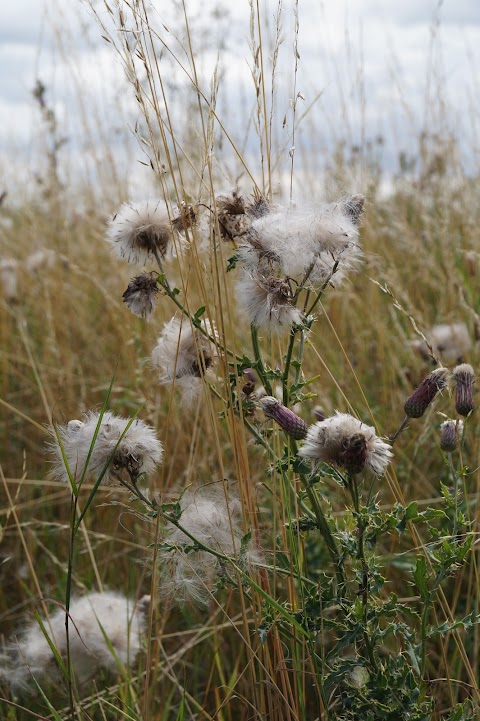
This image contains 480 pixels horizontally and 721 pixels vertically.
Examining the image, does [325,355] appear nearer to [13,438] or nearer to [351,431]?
[13,438]

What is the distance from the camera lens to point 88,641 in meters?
1.65

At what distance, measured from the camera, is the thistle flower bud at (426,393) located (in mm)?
1240

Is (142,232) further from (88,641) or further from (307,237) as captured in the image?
(88,641)

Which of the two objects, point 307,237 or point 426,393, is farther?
point 426,393

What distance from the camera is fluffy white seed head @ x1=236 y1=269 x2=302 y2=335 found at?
44.6 inches

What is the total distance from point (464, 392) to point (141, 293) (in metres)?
0.56

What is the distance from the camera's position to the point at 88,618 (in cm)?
166

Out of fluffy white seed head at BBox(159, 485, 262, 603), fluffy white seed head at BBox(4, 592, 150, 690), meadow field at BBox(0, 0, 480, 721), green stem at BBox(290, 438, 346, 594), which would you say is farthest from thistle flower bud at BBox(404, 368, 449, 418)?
fluffy white seed head at BBox(4, 592, 150, 690)

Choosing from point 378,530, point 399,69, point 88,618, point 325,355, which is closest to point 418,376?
point 325,355

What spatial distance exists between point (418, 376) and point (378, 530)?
1.41 meters

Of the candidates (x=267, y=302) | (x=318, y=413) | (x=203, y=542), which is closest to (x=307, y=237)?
(x=267, y=302)

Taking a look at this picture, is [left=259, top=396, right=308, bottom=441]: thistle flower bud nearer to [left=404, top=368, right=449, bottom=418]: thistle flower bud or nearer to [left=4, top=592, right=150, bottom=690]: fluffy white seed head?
[left=404, top=368, right=449, bottom=418]: thistle flower bud

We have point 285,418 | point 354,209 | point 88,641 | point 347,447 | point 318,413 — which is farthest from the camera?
point 88,641

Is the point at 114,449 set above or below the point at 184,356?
below
